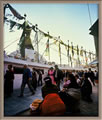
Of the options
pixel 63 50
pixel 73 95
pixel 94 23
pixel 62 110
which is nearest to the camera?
pixel 62 110

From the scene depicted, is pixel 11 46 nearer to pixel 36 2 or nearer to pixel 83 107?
pixel 36 2

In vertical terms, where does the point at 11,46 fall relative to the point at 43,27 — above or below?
below

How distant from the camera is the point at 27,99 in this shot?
7.23 feet

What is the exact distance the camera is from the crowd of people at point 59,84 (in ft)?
6.83

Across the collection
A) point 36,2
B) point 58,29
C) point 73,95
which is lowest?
point 73,95

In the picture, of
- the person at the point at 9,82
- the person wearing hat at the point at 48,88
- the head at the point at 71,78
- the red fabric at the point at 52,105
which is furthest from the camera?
the head at the point at 71,78

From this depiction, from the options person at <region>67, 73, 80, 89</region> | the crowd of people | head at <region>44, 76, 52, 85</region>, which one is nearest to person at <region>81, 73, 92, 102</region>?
the crowd of people

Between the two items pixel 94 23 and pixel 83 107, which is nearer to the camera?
pixel 83 107

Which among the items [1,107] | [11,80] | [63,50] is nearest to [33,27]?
[63,50]

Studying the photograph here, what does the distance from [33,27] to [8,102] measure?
128 centimetres

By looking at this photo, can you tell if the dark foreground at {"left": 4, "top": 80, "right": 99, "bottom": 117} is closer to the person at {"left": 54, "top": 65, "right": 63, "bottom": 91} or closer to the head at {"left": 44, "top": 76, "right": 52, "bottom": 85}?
the head at {"left": 44, "top": 76, "right": 52, "bottom": 85}

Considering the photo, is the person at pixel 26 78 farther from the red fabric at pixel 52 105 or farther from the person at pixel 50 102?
the red fabric at pixel 52 105

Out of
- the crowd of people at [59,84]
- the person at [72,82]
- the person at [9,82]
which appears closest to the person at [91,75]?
the crowd of people at [59,84]

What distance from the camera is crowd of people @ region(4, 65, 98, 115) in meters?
2.08
